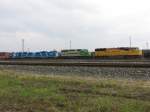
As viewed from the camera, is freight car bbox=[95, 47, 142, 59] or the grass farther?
freight car bbox=[95, 47, 142, 59]

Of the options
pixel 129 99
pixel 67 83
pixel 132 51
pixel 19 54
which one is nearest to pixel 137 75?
pixel 67 83

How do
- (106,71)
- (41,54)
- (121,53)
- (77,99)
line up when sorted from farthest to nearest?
(41,54)
(121,53)
(106,71)
(77,99)

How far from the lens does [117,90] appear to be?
1561 cm

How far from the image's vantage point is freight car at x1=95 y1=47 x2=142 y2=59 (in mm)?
64750

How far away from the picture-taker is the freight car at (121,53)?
64750 mm

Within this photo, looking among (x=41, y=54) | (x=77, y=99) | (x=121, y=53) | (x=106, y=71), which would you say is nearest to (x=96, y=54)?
(x=121, y=53)

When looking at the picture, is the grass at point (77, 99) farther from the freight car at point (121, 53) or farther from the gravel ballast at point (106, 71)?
the freight car at point (121, 53)

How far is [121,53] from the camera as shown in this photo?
6750 centimetres

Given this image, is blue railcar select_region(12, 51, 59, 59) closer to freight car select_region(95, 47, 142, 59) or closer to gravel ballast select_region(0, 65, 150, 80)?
freight car select_region(95, 47, 142, 59)

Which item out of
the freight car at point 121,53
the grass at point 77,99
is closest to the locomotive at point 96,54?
the freight car at point 121,53

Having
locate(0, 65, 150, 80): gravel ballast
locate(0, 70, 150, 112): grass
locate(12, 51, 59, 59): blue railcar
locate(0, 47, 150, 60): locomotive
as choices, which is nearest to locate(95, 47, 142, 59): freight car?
locate(0, 47, 150, 60): locomotive

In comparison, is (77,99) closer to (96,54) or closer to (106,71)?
(106,71)

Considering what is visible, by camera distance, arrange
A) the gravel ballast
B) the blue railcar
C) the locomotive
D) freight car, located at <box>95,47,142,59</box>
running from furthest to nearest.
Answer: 1. the blue railcar
2. the locomotive
3. freight car, located at <box>95,47,142,59</box>
4. the gravel ballast

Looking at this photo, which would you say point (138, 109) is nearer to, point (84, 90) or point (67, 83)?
point (84, 90)
